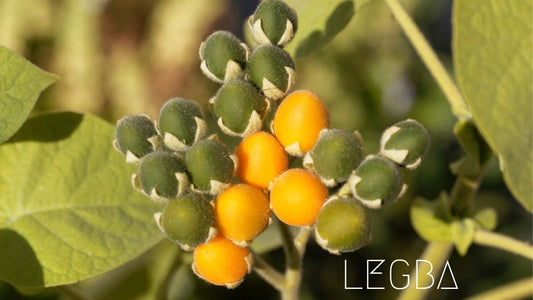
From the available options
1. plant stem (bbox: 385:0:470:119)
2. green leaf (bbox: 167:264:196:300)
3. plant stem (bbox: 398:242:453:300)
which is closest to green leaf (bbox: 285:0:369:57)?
plant stem (bbox: 385:0:470:119)

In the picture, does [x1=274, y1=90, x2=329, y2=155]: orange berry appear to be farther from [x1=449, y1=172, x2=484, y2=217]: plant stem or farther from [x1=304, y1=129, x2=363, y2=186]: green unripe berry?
[x1=449, y1=172, x2=484, y2=217]: plant stem

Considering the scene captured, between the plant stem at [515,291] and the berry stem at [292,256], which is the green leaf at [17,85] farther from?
the plant stem at [515,291]

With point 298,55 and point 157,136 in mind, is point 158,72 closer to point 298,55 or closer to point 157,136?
point 298,55

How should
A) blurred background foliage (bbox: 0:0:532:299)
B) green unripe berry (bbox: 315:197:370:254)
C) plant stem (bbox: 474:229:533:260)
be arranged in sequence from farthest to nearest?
blurred background foliage (bbox: 0:0:532:299), plant stem (bbox: 474:229:533:260), green unripe berry (bbox: 315:197:370:254)

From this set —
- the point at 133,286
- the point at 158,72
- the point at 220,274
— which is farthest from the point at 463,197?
the point at 158,72

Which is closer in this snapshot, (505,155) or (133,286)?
(505,155)

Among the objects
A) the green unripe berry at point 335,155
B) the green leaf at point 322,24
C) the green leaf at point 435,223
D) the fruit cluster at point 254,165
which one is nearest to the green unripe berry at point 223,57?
the fruit cluster at point 254,165

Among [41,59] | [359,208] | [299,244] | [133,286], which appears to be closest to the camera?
[359,208]
